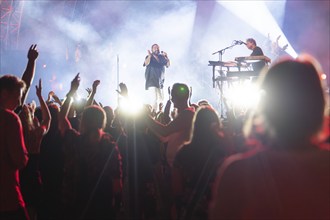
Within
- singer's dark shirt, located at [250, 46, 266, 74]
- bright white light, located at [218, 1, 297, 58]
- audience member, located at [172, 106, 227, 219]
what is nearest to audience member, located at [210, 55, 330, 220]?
audience member, located at [172, 106, 227, 219]

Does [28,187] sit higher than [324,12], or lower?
lower

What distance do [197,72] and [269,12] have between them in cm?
556

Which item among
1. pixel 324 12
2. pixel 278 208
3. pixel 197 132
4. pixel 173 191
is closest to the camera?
pixel 278 208

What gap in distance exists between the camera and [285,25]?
36.1 ft

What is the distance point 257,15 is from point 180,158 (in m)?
14.2

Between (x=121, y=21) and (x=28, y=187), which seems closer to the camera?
(x=28, y=187)

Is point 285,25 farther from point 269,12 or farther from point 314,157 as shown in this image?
point 314,157

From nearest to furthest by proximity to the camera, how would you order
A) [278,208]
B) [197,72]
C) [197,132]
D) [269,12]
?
1. [278,208]
2. [197,132]
3. [269,12]
4. [197,72]

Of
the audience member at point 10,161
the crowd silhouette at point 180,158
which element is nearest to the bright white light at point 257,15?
the crowd silhouette at point 180,158

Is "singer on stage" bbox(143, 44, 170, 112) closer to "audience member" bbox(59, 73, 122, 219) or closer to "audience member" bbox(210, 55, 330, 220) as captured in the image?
"audience member" bbox(59, 73, 122, 219)

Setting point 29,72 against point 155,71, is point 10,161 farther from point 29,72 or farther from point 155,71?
point 155,71

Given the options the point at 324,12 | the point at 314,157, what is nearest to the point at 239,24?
the point at 324,12

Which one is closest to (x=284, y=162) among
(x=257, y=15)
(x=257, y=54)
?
(x=257, y=54)

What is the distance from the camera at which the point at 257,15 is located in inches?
619
